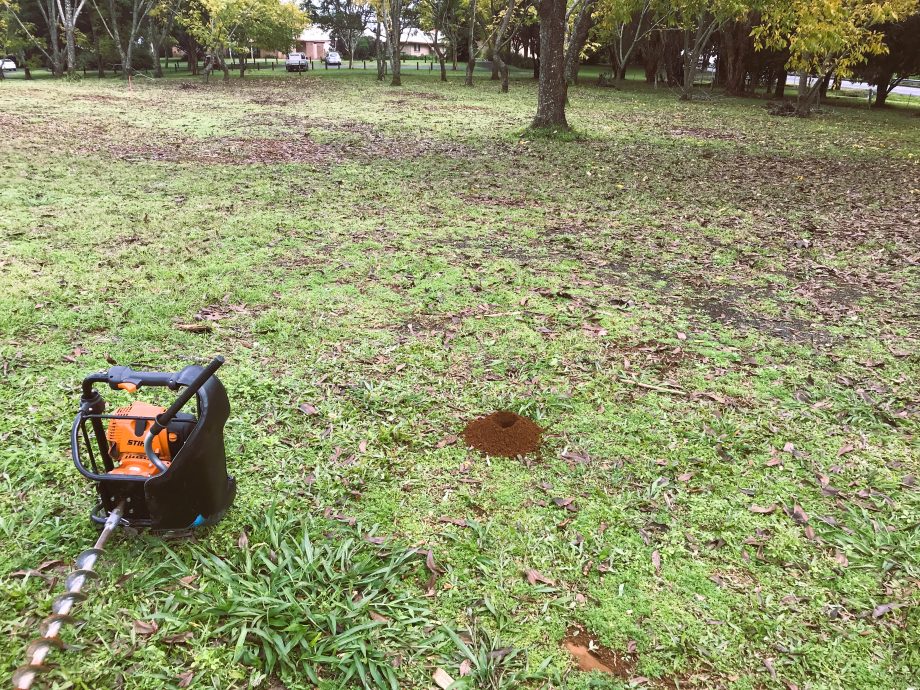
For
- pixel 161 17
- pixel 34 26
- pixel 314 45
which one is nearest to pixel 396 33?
pixel 161 17

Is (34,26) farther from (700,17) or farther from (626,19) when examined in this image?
A: (700,17)

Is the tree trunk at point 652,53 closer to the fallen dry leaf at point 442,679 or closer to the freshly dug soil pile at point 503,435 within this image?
the freshly dug soil pile at point 503,435

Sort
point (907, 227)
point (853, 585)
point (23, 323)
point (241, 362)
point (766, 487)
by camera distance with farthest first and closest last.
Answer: point (907, 227) → point (23, 323) → point (241, 362) → point (766, 487) → point (853, 585)

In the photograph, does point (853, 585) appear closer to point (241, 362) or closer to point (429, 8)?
point (241, 362)

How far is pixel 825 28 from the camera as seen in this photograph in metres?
15.7

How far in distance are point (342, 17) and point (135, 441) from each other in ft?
182

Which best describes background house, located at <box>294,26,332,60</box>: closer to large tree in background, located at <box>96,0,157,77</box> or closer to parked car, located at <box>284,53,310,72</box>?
parked car, located at <box>284,53,310,72</box>

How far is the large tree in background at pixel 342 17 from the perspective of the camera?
4906 cm

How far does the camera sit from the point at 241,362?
4.18m

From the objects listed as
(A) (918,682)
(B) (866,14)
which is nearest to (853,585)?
(A) (918,682)

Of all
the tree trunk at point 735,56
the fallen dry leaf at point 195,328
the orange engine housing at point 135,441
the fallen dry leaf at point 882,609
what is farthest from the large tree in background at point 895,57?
the orange engine housing at point 135,441

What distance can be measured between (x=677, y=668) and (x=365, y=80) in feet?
115

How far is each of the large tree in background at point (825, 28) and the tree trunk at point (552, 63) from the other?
4.93 metres

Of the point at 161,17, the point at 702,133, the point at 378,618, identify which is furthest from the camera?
the point at 161,17
